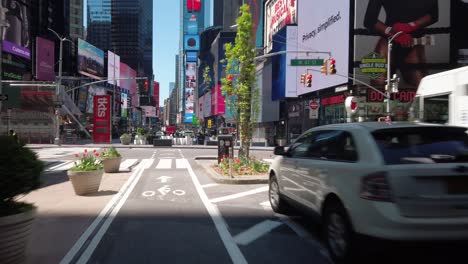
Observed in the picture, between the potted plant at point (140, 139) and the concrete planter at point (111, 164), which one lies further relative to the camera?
the potted plant at point (140, 139)

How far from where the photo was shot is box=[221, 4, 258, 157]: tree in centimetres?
1830

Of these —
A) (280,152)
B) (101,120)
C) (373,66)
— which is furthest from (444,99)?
(373,66)

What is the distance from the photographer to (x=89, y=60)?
95.7m

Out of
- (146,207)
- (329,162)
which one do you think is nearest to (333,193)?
(329,162)

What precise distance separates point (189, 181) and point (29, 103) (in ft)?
134

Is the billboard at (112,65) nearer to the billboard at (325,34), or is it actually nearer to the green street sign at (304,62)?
the billboard at (325,34)

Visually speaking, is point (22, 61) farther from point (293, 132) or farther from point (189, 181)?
point (189, 181)

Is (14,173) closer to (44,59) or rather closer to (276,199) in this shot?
(276,199)

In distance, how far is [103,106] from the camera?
2003 cm

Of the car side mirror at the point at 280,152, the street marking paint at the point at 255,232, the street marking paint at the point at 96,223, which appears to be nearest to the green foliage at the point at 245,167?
the street marking paint at the point at 96,223

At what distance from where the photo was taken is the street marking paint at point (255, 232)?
6.73m

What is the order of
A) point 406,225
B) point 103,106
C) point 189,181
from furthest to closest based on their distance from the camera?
point 103,106 → point 189,181 → point 406,225

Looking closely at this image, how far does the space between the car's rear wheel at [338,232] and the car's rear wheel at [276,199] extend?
7.49 feet

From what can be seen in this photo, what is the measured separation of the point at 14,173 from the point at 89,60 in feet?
316
